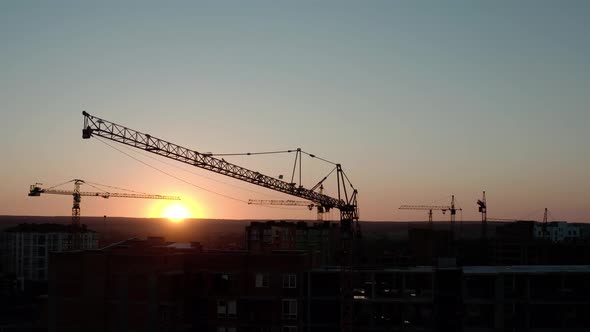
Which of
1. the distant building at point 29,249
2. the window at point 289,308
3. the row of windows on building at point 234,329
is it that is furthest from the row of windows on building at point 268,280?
the distant building at point 29,249

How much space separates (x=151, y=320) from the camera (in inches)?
1435

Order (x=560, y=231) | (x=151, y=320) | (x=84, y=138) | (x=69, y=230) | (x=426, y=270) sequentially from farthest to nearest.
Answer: (x=560, y=231), (x=69, y=230), (x=84, y=138), (x=426, y=270), (x=151, y=320)

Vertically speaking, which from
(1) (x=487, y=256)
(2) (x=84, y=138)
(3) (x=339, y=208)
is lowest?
(1) (x=487, y=256)

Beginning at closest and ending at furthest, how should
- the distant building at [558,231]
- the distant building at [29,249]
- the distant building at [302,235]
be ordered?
the distant building at [302,235] < the distant building at [29,249] < the distant building at [558,231]

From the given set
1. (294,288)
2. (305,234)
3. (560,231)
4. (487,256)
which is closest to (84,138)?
(294,288)

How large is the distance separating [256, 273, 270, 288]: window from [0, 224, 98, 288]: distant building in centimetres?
6942

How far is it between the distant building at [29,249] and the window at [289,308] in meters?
70.1

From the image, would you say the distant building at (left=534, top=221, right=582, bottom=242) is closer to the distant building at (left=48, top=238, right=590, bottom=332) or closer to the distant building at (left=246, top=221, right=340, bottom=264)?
the distant building at (left=246, top=221, right=340, bottom=264)

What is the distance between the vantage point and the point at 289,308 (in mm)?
38312

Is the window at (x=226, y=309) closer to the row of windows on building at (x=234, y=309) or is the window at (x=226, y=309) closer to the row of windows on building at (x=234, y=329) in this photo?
the row of windows on building at (x=234, y=309)

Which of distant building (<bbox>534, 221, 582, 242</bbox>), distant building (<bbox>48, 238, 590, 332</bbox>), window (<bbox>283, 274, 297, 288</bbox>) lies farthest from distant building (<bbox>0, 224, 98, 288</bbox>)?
distant building (<bbox>534, 221, 582, 242</bbox>)

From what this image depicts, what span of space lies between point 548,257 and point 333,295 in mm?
52966

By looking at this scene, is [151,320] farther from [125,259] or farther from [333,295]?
[333,295]

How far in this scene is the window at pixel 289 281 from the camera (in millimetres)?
38250
